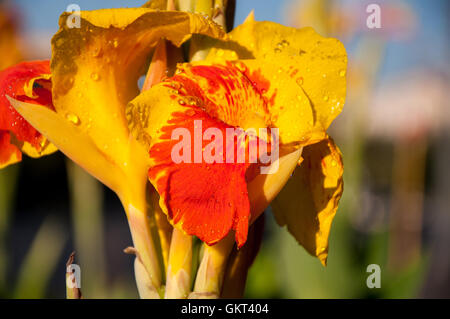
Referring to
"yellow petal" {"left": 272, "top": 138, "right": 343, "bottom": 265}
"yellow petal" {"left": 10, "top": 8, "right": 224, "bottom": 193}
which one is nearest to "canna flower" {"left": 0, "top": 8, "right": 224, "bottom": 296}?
"yellow petal" {"left": 10, "top": 8, "right": 224, "bottom": 193}

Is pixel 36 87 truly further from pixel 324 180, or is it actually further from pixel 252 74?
pixel 324 180

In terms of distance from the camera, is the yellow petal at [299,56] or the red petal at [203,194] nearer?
the red petal at [203,194]

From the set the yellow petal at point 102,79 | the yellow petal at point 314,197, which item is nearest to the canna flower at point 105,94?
the yellow petal at point 102,79

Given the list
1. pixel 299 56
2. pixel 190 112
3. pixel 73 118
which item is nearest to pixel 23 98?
pixel 73 118

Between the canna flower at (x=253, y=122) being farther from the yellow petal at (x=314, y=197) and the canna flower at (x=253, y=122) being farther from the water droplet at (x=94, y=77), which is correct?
the water droplet at (x=94, y=77)

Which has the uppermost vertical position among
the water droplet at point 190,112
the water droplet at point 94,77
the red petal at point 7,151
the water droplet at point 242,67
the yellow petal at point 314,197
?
the water droplet at point 242,67

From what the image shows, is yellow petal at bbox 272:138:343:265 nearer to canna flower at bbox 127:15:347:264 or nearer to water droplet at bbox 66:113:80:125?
canna flower at bbox 127:15:347:264

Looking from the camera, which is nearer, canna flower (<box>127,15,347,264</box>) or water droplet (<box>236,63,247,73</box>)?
canna flower (<box>127,15,347,264</box>)

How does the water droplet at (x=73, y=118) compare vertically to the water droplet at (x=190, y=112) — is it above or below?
below
